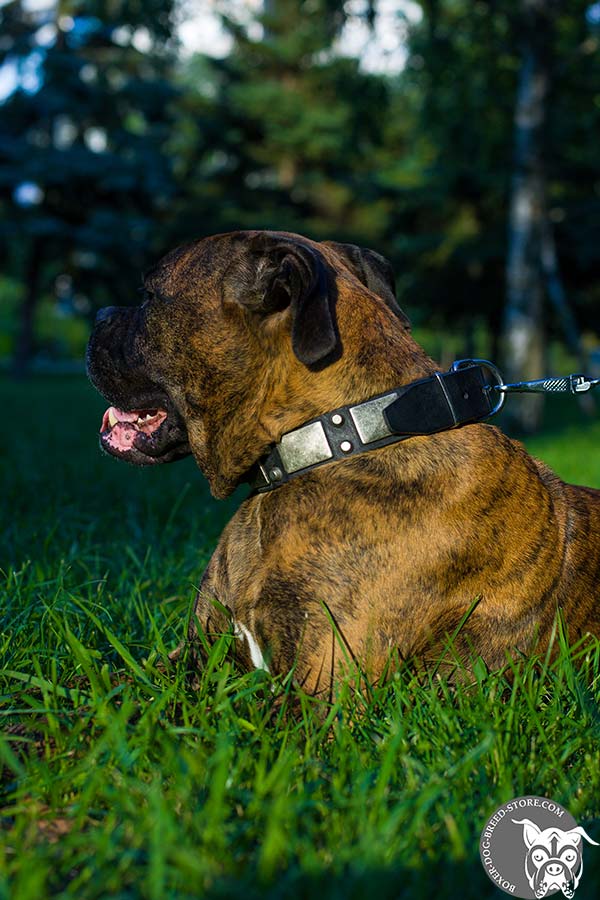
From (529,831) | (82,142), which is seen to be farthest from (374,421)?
(82,142)

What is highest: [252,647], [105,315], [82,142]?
[82,142]

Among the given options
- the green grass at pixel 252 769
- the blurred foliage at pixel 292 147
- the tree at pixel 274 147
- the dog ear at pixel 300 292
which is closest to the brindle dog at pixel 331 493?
the dog ear at pixel 300 292

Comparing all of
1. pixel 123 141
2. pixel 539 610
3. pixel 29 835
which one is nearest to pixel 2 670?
pixel 29 835

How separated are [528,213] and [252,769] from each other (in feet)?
Answer: 39.1

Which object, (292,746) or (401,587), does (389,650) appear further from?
(292,746)

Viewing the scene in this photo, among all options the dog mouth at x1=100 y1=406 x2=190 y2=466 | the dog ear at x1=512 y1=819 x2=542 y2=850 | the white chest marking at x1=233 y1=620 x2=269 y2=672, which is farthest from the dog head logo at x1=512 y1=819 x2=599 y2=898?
the dog mouth at x1=100 y1=406 x2=190 y2=466

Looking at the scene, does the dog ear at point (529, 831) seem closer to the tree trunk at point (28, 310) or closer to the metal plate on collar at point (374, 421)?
the metal plate on collar at point (374, 421)

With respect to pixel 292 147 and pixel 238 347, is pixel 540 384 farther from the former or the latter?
pixel 292 147

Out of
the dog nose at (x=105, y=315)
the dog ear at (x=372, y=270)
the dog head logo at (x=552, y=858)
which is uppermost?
the dog nose at (x=105, y=315)

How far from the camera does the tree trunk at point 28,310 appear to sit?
30.6 meters

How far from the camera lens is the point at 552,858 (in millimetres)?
1986

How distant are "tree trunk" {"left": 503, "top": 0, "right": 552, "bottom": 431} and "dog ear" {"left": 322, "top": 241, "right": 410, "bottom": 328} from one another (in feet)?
30.1

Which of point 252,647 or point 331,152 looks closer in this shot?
point 252,647

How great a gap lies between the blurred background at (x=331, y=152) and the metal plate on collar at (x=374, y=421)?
10034 mm
